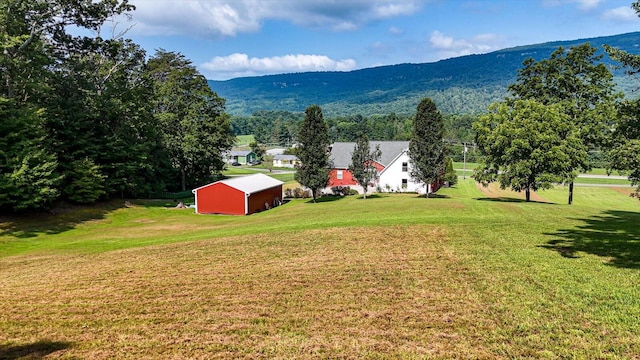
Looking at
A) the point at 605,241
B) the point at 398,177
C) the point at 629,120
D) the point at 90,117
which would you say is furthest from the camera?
the point at 398,177

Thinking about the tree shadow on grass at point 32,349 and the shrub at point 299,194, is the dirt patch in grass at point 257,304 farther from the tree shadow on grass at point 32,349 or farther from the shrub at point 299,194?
the shrub at point 299,194

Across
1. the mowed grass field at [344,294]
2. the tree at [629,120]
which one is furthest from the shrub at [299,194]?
the tree at [629,120]

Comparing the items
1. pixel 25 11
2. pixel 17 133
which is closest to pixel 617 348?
pixel 17 133

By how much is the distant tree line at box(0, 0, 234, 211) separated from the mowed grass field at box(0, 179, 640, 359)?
10966 mm

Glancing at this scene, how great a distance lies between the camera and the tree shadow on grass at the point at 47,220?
26.5m

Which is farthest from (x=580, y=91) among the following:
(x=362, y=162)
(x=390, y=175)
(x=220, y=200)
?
(x=220, y=200)

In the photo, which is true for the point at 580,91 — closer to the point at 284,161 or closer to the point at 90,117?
the point at 90,117

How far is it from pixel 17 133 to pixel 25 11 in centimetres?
1112

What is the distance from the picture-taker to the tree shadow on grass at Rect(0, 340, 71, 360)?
7.39 m

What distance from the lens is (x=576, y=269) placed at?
1162cm

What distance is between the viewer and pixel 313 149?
39.0 metres

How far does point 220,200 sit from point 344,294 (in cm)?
2809

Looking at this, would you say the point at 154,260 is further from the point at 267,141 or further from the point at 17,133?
the point at 267,141

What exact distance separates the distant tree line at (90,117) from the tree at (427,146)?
993 inches
